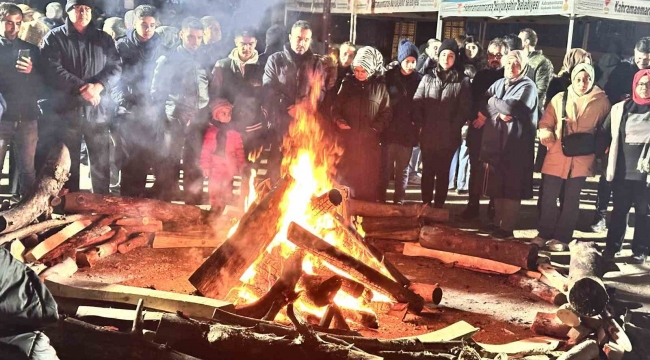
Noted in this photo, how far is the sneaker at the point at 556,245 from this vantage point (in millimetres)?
8250

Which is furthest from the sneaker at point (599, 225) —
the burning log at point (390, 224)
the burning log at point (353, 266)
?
the burning log at point (353, 266)

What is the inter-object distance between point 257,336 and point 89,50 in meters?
5.85

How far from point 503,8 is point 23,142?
963 cm

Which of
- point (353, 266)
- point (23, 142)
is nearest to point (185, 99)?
point (23, 142)

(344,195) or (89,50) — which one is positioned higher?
(89,50)

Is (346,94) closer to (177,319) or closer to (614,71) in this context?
(614,71)

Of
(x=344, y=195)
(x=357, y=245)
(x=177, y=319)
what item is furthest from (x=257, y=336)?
(x=344, y=195)

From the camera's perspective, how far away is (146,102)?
346 inches

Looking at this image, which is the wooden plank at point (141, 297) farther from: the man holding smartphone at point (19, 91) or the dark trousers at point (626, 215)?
the dark trousers at point (626, 215)

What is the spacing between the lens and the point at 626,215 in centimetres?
824

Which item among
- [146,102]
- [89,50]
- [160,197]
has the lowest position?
[160,197]

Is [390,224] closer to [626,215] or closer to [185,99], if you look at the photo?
[626,215]

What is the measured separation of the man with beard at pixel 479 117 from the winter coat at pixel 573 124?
0.96m

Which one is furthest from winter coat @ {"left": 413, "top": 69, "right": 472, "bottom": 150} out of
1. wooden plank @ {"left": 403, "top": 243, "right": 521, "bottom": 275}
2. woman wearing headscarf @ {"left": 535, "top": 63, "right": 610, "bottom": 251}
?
wooden plank @ {"left": 403, "top": 243, "right": 521, "bottom": 275}
